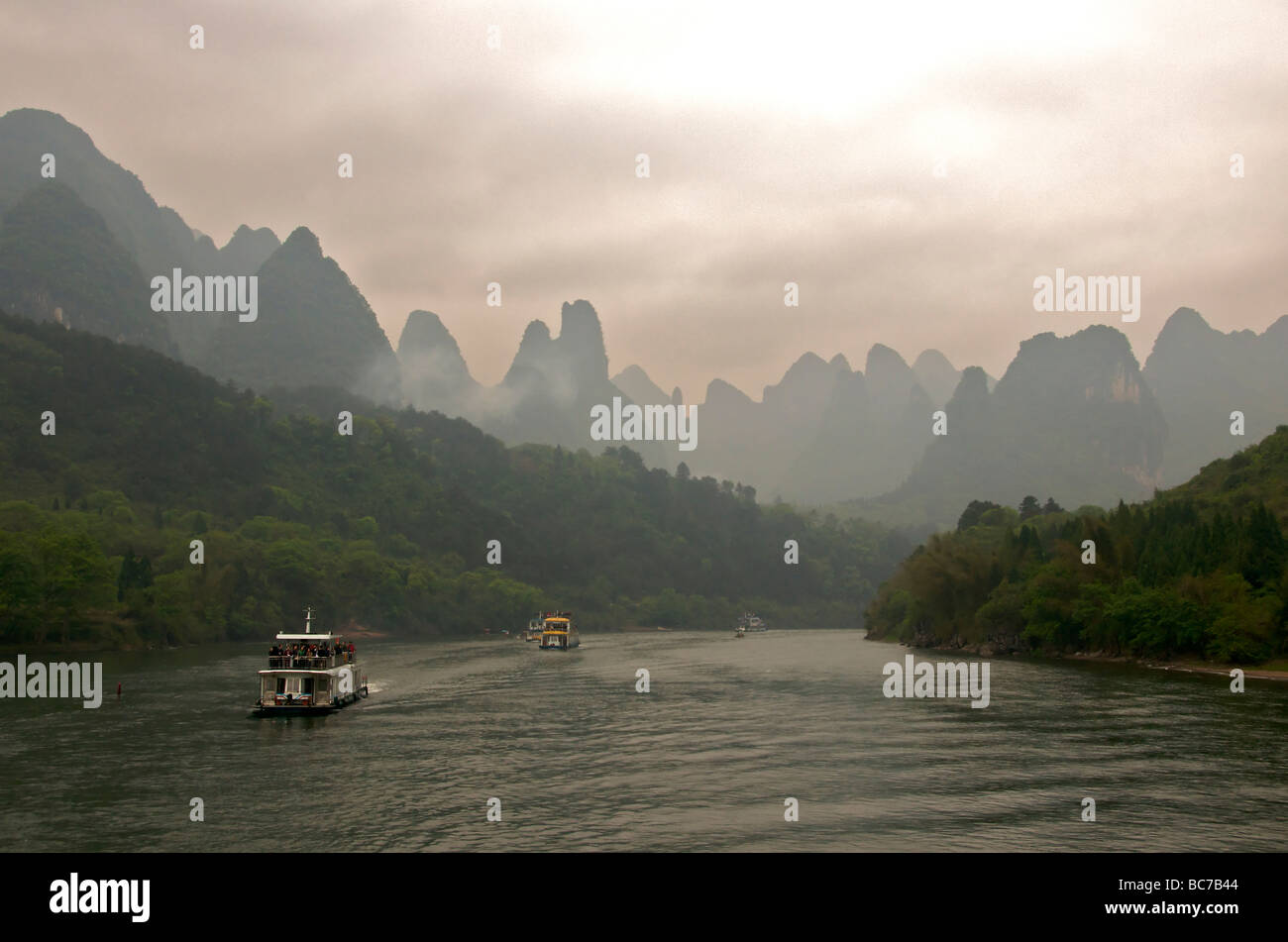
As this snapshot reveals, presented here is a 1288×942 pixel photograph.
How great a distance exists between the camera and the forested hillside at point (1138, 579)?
306 feet

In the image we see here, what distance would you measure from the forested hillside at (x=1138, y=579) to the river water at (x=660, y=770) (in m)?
11.9

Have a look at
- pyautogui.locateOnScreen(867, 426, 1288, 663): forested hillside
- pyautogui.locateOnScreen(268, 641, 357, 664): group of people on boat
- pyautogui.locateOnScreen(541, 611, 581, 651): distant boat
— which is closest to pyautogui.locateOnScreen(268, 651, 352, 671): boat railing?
pyautogui.locateOnScreen(268, 641, 357, 664): group of people on boat

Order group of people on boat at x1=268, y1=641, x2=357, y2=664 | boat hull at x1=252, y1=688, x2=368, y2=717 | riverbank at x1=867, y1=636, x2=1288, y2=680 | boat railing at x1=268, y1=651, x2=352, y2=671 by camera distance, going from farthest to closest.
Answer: riverbank at x1=867, y1=636, x2=1288, y2=680 → group of people on boat at x1=268, y1=641, x2=357, y2=664 → boat railing at x1=268, y1=651, x2=352, y2=671 → boat hull at x1=252, y1=688, x2=368, y2=717

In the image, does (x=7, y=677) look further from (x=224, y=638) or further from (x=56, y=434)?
(x=56, y=434)

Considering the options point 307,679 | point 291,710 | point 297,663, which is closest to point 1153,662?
point 307,679

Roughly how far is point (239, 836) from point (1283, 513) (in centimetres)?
11565

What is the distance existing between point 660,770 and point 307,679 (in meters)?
30.8

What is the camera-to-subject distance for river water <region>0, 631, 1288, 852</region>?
3466 cm

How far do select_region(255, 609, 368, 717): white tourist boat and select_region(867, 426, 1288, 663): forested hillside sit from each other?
7415 cm

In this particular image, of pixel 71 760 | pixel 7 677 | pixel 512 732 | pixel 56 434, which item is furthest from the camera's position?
pixel 56 434

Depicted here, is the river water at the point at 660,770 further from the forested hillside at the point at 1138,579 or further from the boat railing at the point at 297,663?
the forested hillside at the point at 1138,579

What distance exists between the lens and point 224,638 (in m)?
148

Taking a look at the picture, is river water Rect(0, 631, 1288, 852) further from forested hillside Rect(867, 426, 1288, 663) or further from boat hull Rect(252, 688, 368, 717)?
forested hillside Rect(867, 426, 1288, 663)
